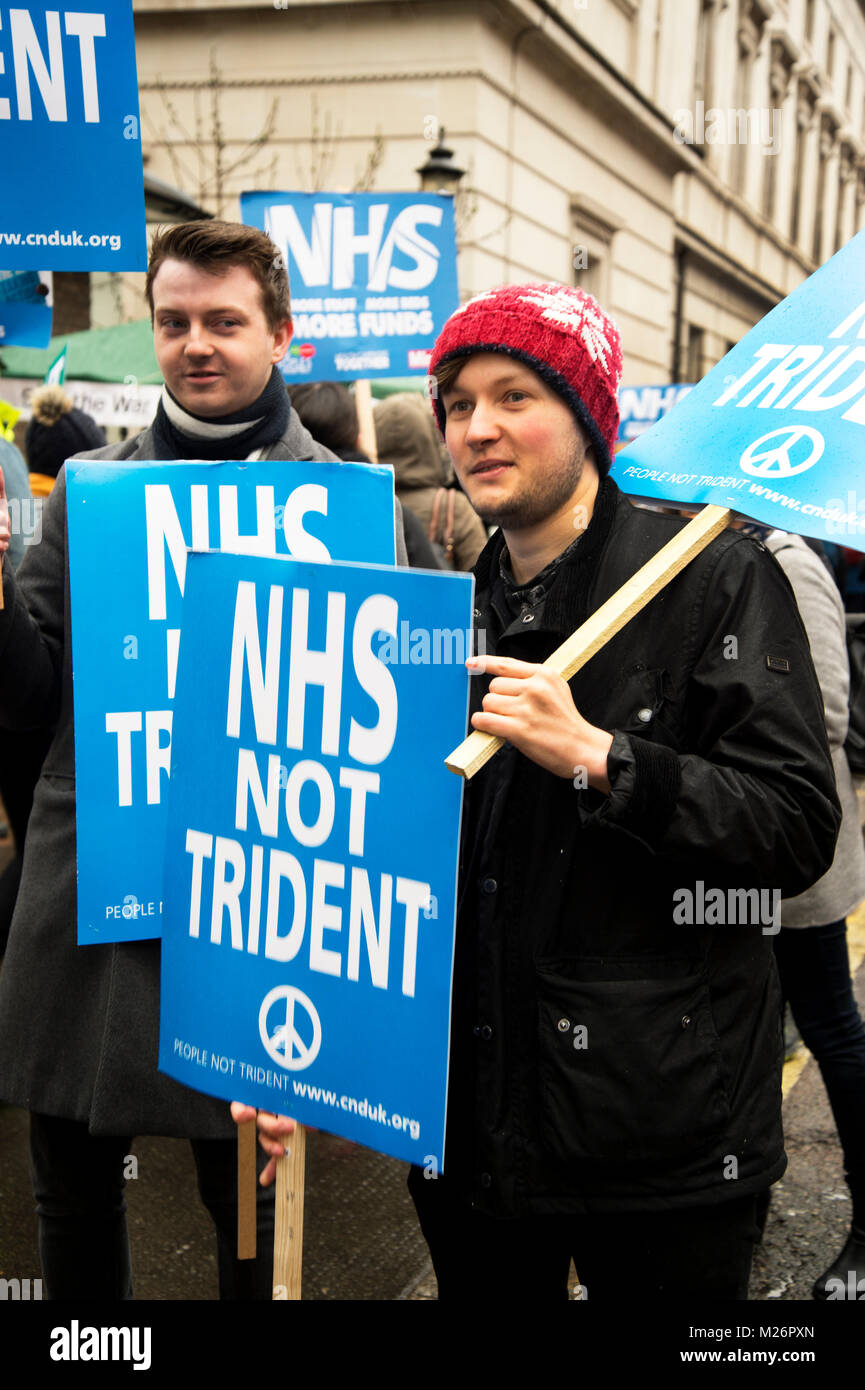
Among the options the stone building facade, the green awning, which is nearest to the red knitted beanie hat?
the green awning

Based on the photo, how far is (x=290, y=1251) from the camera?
5.46 feet

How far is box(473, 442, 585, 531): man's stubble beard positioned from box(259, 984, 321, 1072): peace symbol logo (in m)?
0.68

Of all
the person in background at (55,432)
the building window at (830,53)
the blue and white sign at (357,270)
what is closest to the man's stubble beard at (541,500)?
the blue and white sign at (357,270)

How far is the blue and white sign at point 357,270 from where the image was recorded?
15.9 feet

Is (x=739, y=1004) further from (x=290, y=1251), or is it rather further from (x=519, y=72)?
(x=519, y=72)

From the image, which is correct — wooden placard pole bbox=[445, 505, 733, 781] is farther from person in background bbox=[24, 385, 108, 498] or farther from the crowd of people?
person in background bbox=[24, 385, 108, 498]

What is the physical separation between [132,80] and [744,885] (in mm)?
1739

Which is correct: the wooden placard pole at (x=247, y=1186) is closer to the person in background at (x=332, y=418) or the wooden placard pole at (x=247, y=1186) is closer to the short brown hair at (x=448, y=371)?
the short brown hair at (x=448, y=371)

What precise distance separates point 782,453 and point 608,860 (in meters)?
0.60

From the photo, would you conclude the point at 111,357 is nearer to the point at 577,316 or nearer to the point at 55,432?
the point at 55,432

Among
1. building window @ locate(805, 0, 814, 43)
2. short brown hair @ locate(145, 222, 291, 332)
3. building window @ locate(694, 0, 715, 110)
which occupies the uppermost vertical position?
building window @ locate(805, 0, 814, 43)

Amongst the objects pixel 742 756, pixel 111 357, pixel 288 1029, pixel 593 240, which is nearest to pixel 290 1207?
pixel 288 1029

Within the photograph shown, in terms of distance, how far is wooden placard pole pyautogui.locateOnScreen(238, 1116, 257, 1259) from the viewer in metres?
1.73

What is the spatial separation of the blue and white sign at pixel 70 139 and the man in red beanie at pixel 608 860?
2.64ft
